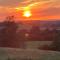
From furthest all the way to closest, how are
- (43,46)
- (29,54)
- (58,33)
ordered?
(58,33)
(43,46)
(29,54)

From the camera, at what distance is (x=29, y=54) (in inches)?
263

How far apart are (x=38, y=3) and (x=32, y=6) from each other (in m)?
0.33

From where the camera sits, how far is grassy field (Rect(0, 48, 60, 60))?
6.49 meters

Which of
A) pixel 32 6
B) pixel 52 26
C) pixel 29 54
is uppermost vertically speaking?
pixel 32 6

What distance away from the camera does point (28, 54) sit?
22.0ft

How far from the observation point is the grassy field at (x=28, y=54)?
255 inches

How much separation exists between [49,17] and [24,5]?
1.07 m

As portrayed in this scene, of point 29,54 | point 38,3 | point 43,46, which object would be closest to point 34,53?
point 29,54

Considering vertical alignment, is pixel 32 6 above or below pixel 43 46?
above

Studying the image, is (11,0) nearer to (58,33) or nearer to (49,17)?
(49,17)

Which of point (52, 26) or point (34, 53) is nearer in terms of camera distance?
point (34, 53)

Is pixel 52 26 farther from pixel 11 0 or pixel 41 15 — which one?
pixel 11 0

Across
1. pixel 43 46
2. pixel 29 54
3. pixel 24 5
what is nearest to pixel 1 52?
pixel 29 54

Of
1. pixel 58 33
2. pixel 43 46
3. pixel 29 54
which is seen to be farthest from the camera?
pixel 58 33
